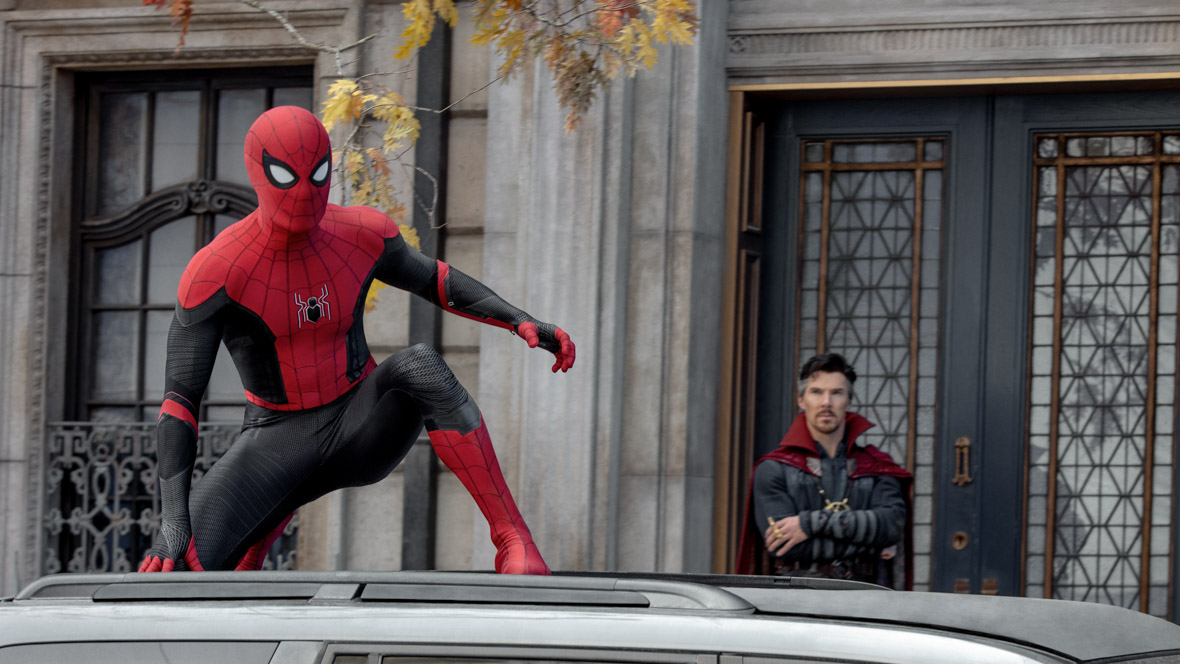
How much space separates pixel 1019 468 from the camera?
25.3 ft

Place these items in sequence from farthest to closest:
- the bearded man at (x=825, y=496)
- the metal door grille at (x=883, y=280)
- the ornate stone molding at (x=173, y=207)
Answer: the ornate stone molding at (x=173, y=207), the metal door grille at (x=883, y=280), the bearded man at (x=825, y=496)

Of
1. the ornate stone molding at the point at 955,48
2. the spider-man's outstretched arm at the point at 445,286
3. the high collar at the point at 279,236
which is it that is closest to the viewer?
the high collar at the point at 279,236

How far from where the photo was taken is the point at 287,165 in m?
4.07

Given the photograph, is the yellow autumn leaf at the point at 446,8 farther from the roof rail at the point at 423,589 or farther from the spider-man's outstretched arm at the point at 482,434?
the roof rail at the point at 423,589

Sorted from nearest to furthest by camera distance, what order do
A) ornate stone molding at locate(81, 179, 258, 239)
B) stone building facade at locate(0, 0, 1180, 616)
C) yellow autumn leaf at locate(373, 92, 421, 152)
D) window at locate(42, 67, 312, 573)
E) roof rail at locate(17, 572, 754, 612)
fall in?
roof rail at locate(17, 572, 754, 612)
yellow autumn leaf at locate(373, 92, 421, 152)
stone building facade at locate(0, 0, 1180, 616)
window at locate(42, 67, 312, 573)
ornate stone molding at locate(81, 179, 258, 239)

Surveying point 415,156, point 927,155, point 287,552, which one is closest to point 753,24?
point 927,155

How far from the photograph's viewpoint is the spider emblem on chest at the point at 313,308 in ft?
13.7

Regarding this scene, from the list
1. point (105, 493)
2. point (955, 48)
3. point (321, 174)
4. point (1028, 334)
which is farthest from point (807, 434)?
point (105, 493)

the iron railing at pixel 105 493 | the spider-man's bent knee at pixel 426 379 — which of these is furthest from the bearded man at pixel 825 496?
the iron railing at pixel 105 493

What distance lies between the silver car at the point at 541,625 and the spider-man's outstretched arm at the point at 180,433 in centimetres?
105

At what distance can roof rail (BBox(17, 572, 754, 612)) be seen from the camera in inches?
106

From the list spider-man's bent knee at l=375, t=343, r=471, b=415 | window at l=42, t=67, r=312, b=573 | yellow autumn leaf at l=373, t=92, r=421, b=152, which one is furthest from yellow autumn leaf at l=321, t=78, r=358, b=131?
window at l=42, t=67, r=312, b=573

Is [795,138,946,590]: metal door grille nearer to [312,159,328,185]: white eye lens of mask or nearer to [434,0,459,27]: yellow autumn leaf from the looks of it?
[434,0,459,27]: yellow autumn leaf

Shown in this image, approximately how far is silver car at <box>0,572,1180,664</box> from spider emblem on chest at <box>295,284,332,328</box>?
1389 millimetres
